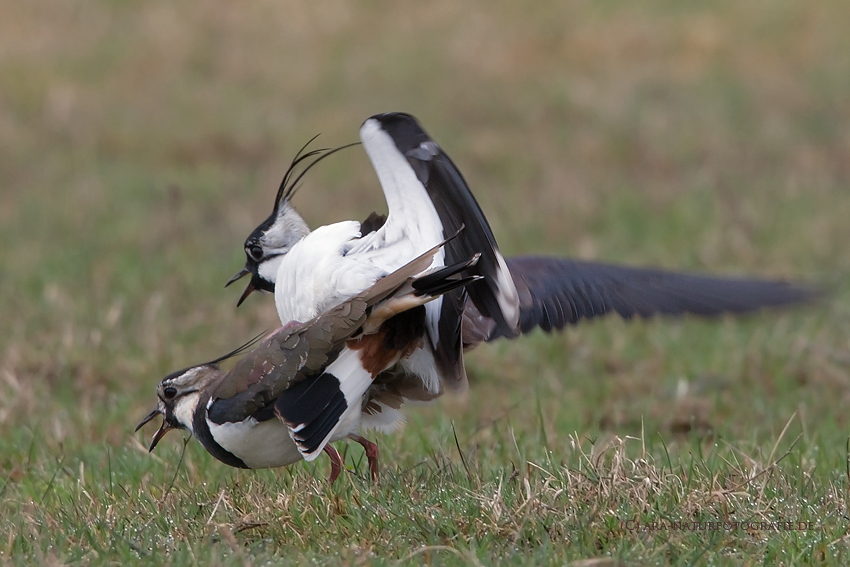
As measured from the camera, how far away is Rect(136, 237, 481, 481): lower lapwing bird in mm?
3016

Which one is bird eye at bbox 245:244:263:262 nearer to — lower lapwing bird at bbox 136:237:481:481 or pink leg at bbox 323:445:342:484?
lower lapwing bird at bbox 136:237:481:481

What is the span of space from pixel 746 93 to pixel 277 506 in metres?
8.92

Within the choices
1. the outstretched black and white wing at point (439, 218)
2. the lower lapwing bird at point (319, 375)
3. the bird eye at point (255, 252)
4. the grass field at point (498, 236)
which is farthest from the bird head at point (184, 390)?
the outstretched black and white wing at point (439, 218)

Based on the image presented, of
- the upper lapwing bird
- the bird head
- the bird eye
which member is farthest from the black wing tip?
the bird eye

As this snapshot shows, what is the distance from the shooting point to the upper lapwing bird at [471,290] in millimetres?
2982

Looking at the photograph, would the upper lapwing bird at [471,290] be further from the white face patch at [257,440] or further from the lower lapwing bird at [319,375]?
the white face patch at [257,440]

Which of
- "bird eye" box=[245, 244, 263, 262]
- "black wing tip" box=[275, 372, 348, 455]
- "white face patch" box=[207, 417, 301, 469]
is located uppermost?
"bird eye" box=[245, 244, 263, 262]

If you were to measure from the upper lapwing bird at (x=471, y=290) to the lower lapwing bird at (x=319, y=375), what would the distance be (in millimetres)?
110

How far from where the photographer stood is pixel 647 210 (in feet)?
26.6

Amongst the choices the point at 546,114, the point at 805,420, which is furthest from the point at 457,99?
the point at 805,420

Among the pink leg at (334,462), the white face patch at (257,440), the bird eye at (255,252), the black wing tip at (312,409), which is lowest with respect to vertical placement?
the pink leg at (334,462)

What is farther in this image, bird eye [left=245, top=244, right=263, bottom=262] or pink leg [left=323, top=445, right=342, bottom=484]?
bird eye [left=245, top=244, right=263, bottom=262]

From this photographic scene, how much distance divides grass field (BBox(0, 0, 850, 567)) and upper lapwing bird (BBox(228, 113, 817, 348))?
458 mm

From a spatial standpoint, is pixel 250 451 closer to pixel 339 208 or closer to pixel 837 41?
pixel 339 208
